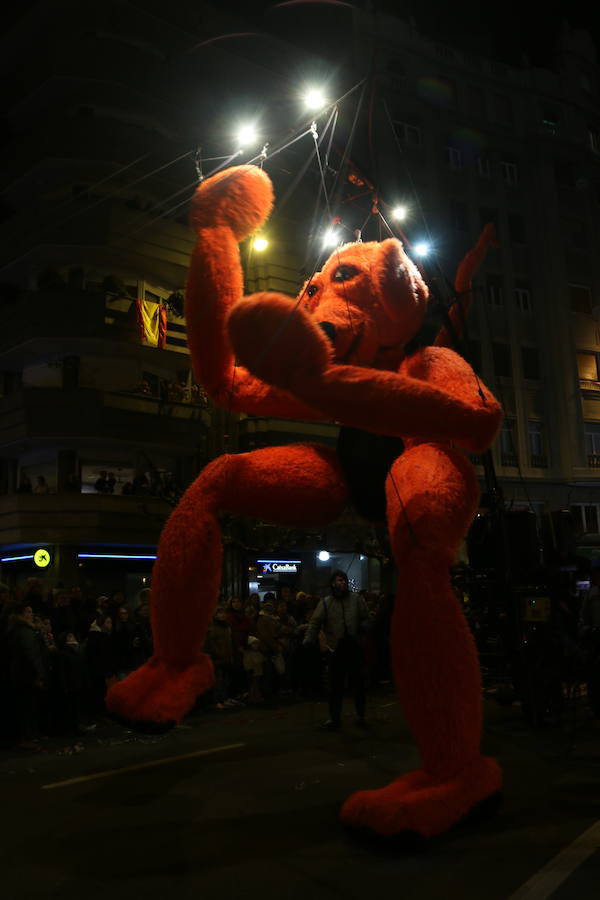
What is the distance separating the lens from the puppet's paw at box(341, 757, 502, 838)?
3461 mm

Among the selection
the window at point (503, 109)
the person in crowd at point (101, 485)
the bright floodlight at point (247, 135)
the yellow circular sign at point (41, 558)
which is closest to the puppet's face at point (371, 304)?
the bright floodlight at point (247, 135)

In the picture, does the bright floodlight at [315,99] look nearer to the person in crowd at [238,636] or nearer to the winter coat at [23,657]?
the winter coat at [23,657]

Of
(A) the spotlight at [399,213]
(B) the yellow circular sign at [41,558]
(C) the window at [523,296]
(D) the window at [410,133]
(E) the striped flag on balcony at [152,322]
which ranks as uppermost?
(D) the window at [410,133]

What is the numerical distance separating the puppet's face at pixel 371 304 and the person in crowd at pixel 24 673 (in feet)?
16.8

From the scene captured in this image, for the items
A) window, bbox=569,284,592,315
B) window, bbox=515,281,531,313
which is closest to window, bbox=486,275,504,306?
window, bbox=515,281,531,313

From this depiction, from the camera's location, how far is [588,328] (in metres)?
31.0

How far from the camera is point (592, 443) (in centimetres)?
3011

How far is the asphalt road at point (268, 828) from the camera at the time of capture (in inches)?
133

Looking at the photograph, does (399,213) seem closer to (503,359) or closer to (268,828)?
(268,828)

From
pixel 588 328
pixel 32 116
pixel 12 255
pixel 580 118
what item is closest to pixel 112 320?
pixel 12 255

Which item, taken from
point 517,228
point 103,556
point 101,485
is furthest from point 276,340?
point 517,228

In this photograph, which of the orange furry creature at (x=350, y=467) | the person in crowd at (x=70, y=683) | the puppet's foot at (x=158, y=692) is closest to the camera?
the orange furry creature at (x=350, y=467)

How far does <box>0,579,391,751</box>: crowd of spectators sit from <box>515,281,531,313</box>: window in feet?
64.4

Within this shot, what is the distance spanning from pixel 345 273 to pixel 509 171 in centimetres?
3032
